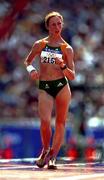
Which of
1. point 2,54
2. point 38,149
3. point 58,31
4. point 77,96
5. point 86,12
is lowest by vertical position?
point 38,149

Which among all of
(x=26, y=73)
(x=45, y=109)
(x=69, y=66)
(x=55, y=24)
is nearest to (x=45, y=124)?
(x=45, y=109)

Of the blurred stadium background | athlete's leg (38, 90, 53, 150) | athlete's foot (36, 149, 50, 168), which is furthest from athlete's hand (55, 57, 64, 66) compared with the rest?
the blurred stadium background

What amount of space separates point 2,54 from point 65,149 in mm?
3539

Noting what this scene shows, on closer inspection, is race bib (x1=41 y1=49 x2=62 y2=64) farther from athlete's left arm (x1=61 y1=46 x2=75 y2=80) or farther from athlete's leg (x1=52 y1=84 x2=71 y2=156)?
athlete's leg (x1=52 y1=84 x2=71 y2=156)

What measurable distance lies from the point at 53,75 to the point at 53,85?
0.08 meters

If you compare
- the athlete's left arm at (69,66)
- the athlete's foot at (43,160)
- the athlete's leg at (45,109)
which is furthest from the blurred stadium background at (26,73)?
the athlete's left arm at (69,66)

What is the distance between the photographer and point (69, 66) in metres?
4.43

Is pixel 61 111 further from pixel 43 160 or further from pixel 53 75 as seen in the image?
pixel 43 160

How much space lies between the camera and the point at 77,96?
49.8 feet

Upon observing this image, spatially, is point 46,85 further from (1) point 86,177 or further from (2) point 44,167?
(1) point 86,177

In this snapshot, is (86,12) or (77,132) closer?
(77,132)

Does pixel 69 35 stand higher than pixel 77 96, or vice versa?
pixel 69 35

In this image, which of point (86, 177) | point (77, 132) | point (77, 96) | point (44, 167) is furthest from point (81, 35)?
point (86, 177)

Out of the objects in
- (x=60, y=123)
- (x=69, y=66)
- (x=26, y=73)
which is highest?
(x=69, y=66)
